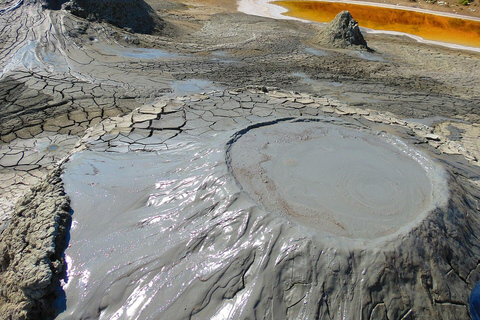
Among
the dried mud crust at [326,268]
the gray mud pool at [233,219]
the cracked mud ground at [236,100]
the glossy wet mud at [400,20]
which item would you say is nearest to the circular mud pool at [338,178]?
the gray mud pool at [233,219]

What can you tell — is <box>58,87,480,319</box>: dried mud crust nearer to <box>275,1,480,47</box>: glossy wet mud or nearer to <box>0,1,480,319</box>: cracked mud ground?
<box>0,1,480,319</box>: cracked mud ground

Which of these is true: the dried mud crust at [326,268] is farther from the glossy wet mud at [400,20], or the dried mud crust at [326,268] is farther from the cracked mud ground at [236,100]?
the glossy wet mud at [400,20]

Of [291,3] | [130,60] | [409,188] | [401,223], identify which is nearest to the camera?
[401,223]

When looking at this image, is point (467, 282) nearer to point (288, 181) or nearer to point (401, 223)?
point (401, 223)

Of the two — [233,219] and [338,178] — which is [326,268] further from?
[338,178]

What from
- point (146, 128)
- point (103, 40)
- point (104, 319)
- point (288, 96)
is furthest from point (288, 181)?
point (103, 40)

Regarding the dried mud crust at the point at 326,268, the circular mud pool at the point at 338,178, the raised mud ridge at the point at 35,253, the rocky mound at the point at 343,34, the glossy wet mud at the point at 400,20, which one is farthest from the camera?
the glossy wet mud at the point at 400,20

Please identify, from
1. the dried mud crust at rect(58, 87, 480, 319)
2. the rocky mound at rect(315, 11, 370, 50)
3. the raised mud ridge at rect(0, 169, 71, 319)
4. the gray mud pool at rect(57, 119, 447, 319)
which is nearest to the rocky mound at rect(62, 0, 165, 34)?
the rocky mound at rect(315, 11, 370, 50)
